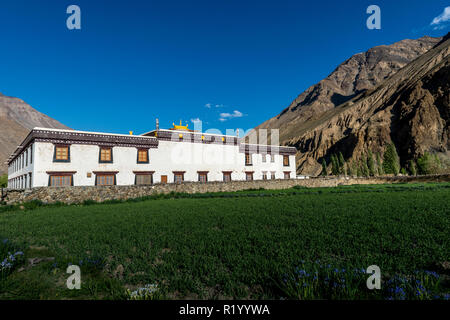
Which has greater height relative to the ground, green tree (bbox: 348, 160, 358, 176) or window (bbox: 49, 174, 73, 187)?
green tree (bbox: 348, 160, 358, 176)

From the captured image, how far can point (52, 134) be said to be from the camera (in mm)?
24766

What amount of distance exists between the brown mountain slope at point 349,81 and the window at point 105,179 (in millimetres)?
113905

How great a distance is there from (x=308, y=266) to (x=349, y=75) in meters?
201

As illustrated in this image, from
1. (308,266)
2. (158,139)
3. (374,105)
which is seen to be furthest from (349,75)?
(308,266)

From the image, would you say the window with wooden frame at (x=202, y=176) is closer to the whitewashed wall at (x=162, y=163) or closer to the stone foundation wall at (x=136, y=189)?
the whitewashed wall at (x=162, y=163)

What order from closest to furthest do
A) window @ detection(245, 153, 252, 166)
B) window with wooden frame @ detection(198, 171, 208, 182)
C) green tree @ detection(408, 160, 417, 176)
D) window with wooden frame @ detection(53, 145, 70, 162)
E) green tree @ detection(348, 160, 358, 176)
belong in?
window with wooden frame @ detection(53, 145, 70, 162), window with wooden frame @ detection(198, 171, 208, 182), window @ detection(245, 153, 252, 166), green tree @ detection(408, 160, 417, 176), green tree @ detection(348, 160, 358, 176)

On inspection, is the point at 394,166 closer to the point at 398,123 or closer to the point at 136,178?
the point at 398,123

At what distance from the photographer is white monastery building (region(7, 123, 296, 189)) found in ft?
80.9

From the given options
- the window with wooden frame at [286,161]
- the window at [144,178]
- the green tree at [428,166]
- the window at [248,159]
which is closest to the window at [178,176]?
the window at [144,178]

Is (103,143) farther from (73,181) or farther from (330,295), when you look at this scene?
(330,295)

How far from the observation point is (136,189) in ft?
79.1

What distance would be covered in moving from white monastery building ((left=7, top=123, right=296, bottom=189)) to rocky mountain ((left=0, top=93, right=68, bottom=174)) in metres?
95.8

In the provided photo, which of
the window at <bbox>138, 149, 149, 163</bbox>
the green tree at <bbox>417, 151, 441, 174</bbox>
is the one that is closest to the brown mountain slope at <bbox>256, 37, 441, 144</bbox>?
the green tree at <bbox>417, 151, 441, 174</bbox>

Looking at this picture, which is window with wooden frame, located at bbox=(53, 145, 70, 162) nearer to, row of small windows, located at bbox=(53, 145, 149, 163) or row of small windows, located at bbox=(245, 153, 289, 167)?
row of small windows, located at bbox=(53, 145, 149, 163)
